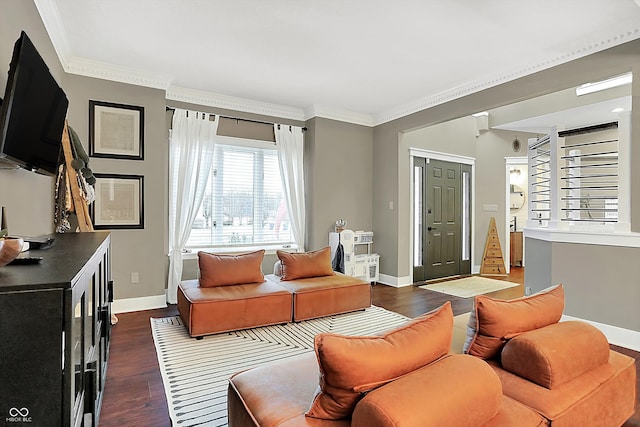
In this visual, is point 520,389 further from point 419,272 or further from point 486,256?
point 486,256

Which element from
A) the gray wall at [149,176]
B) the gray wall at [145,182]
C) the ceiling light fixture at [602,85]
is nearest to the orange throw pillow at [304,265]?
the gray wall at [149,176]

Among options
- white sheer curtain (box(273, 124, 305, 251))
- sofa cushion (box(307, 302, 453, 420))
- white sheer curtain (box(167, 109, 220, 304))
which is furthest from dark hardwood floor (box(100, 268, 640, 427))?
white sheer curtain (box(273, 124, 305, 251))

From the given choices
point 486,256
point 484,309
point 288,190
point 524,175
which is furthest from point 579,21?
point 524,175

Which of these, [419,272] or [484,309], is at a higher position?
[484,309]

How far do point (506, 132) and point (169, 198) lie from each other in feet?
20.5

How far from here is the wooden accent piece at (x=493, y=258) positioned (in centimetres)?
682

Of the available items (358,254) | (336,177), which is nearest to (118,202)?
(336,177)

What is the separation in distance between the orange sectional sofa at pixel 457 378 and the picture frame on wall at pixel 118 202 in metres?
3.22

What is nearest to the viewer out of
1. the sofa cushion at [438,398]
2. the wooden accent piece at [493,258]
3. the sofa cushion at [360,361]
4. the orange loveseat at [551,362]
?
the sofa cushion at [438,398]

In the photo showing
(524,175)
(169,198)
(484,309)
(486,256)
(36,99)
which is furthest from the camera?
(524,175)

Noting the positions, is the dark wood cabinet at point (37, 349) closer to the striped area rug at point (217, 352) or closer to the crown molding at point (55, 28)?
the striped area rug at point (217, 352)

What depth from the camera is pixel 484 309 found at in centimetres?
158

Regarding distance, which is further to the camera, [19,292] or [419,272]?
[419,272]

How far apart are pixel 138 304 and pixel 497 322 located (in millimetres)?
3971
